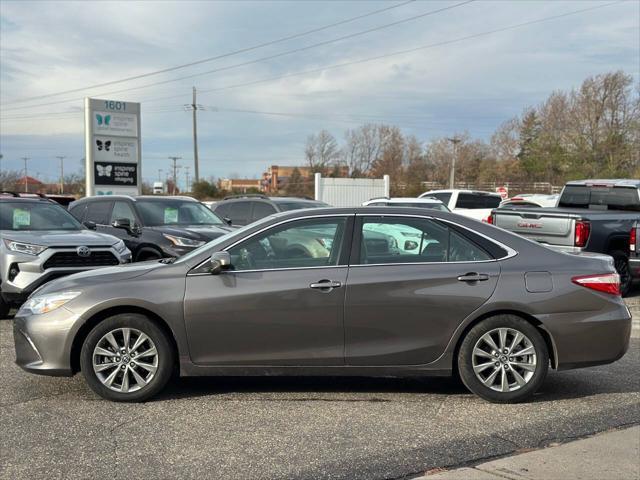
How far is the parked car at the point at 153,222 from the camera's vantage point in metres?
10.3

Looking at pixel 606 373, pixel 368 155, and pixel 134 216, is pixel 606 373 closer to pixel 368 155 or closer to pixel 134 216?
pixel 134 216

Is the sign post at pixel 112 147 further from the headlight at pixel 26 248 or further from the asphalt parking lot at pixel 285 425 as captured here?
the asphalt parking lot at pixel 285 425

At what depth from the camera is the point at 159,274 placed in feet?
16.9

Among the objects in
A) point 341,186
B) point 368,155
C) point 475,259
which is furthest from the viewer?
point 368,155

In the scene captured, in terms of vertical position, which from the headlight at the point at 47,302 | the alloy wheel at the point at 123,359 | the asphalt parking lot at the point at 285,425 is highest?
the headlight at the point at 47,302

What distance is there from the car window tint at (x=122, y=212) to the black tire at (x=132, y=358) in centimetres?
650

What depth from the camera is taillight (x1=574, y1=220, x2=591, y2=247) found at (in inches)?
396

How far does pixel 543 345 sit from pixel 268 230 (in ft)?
7.99

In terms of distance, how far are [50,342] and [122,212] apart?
702 cm

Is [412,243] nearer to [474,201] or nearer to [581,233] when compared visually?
[581,233]

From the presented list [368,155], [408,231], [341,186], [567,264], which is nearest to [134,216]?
[408,231]

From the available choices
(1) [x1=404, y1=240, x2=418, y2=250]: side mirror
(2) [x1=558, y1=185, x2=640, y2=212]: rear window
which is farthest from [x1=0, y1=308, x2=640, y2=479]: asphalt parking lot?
(2) [x1=558, y1=185, x2=640, y2=212]: rear window

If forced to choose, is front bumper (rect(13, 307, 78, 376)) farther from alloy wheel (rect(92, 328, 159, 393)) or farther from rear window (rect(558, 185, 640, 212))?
rear window (rect(558, 185, 640, 212))

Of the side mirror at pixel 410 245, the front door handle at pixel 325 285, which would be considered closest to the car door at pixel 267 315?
the front door handle at pixel 325 285
